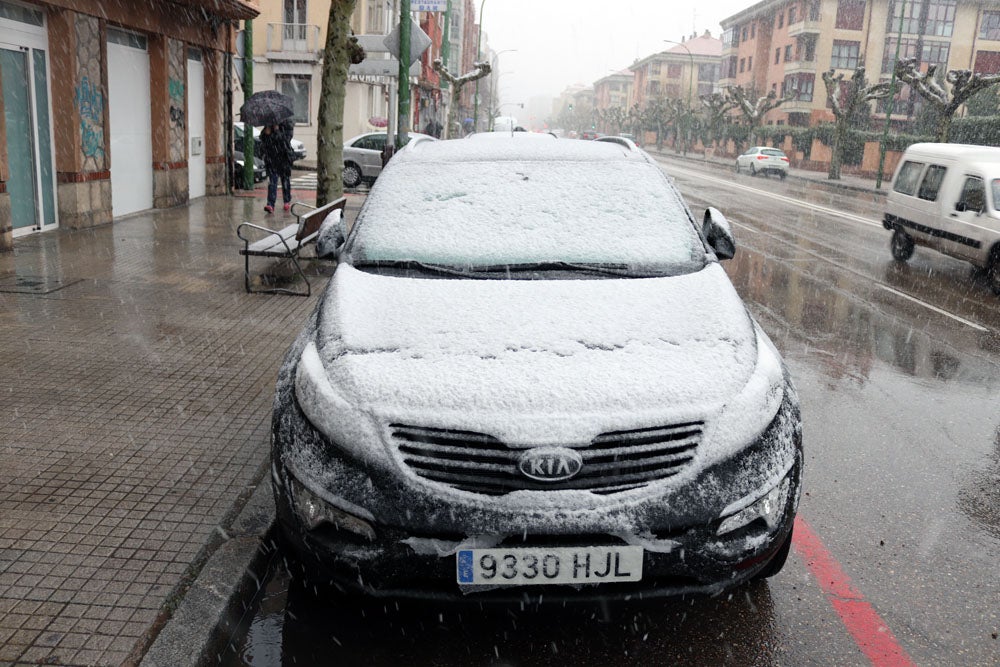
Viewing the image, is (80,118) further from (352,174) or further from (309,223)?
(352,174)

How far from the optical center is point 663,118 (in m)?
91.1

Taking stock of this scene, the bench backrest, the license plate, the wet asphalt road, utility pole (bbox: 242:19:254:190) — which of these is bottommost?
the wet asphalt road

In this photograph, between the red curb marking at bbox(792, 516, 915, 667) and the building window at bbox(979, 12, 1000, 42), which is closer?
the red curb marking at bbox(792, 516, 915, 667)

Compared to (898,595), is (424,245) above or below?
above

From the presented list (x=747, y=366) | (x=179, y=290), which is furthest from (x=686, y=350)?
(x=179, y=290)

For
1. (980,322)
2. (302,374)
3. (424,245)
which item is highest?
(424,245)

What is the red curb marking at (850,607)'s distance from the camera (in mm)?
3289

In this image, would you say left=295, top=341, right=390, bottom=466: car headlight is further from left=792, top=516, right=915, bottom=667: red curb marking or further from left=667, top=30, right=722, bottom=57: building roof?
left=667, top=30, right=722, bottom=57: building roof

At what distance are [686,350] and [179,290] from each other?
711 centimetres

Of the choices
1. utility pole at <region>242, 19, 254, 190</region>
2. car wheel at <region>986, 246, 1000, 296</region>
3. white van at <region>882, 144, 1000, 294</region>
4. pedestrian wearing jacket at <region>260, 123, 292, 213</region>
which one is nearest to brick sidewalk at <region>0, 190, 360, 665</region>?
pedestrian wearing jacket at <region>260, 123, 292, 213</region>

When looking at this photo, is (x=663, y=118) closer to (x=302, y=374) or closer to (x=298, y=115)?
(x=298, y=115)

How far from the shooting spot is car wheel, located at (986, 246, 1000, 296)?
11.5 meters

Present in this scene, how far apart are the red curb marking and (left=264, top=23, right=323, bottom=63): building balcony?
3956 centimetres

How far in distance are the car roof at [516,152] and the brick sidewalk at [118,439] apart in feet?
5.86
